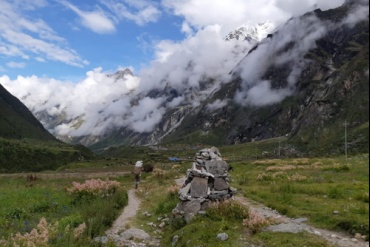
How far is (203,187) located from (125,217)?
5.69m

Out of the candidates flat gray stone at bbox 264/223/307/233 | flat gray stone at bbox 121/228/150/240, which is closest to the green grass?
flat gray stone at bbox 264/223/307/233

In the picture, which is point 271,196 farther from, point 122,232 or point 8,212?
point 8,212

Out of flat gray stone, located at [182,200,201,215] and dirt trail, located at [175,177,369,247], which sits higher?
flat gray stone, located at [182,200,201,215]

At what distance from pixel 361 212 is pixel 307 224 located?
2.65 metres

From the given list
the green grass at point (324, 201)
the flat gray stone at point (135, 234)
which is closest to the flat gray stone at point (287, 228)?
the green grass at point (324, 201)

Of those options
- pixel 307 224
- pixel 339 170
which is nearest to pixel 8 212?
pixel 307 224

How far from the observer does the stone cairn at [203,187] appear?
2003 cm

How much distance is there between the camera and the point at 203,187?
20.8m

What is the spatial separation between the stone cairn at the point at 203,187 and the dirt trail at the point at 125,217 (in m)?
3.05

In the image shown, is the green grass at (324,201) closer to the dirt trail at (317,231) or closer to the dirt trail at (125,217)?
the dirt trail at (317,231)

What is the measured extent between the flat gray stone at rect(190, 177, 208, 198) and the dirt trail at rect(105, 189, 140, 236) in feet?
13.6

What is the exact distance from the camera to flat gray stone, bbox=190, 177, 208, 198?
20.6 meters

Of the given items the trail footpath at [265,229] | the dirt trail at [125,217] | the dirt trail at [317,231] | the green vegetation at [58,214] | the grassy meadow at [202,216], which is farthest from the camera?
the dirt trail at [125,217]

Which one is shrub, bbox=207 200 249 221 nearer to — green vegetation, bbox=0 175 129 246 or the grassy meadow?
the grassy meadow
